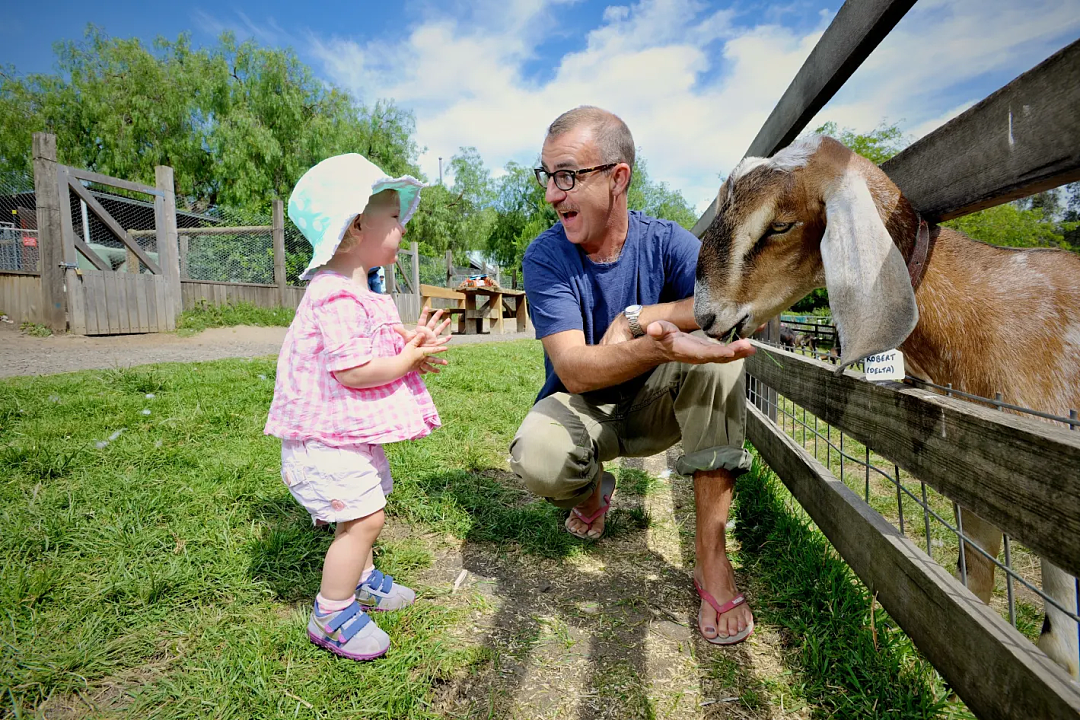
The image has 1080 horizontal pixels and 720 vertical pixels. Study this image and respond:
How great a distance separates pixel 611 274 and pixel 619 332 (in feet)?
1.21

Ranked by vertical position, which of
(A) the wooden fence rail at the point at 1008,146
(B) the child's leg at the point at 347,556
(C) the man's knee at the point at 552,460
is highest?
(A) the wooden fence rail at the point at 1008,146

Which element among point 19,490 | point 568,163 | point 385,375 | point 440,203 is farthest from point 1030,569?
point 440,203

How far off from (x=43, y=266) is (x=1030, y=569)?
11509mm

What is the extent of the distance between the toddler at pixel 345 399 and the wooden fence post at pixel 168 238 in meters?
10.0

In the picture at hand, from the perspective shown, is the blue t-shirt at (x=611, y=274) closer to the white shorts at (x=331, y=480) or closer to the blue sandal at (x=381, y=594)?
the white shorts at (x=331, y=480)

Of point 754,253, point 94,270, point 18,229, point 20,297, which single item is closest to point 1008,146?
point 754,253

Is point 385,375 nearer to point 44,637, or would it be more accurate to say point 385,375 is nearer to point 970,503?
point 44,637

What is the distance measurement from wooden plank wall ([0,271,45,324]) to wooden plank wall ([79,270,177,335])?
0.85 m

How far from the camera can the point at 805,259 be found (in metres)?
1.79

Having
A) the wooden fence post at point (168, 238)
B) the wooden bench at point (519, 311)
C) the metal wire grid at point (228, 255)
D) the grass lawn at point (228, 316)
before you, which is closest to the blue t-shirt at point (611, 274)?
the grass lawn at point (228, 316)

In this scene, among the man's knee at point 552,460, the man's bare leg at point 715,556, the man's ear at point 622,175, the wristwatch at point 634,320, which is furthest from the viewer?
the man's ear at point 622,175

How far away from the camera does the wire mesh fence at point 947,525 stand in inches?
52.3

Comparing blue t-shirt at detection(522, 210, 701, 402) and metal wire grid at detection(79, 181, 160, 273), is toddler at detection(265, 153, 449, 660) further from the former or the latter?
metal wire grid at detection(79, 181, 160, 273)

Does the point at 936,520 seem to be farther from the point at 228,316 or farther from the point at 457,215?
the point at 457,215
